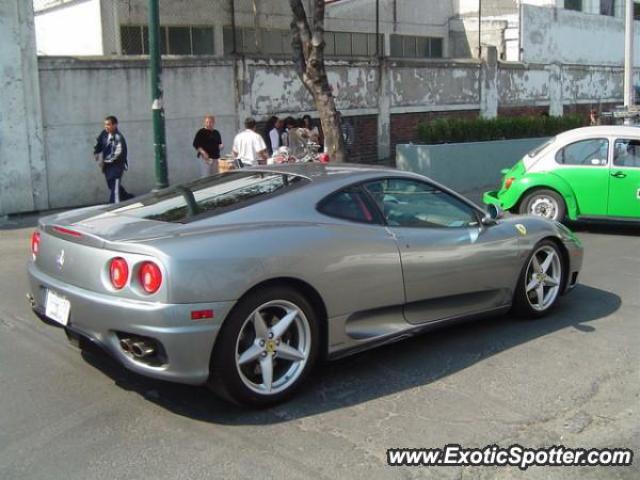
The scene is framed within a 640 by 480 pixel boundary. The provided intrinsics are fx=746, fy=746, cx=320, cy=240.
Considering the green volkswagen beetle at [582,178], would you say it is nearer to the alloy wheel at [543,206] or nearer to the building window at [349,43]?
the alloy wheel at [543,206]

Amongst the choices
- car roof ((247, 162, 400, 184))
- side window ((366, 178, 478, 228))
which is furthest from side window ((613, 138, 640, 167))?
car roof ((247, 162, 400, 184))

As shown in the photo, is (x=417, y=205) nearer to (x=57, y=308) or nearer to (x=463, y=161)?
(x=57, y=308)

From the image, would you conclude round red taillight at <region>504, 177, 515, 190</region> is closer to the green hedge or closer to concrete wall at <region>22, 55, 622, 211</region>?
the green hedge

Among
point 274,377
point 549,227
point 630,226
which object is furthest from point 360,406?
point 630,226

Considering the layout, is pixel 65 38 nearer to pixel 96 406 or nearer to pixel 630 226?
pixel 630 226

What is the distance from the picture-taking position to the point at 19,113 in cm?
1253

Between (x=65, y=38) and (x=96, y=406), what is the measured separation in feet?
56.5

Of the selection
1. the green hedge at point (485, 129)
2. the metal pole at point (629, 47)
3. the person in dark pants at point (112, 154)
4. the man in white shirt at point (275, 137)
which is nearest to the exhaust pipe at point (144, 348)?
the person in dark pants at point (112, 154)

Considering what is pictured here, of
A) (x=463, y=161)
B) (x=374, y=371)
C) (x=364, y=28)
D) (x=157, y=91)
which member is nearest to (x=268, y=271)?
(x=374, y=371)

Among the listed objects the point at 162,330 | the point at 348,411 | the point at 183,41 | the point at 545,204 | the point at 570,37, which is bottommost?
the point at 348,411

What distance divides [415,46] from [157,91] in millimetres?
18494

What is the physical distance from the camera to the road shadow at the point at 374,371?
4469mm

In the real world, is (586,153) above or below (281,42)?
below

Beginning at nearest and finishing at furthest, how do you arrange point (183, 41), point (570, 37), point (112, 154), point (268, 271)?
point (268, 271) → point (112, 154) → point (183, 41) → point (570, 37)
